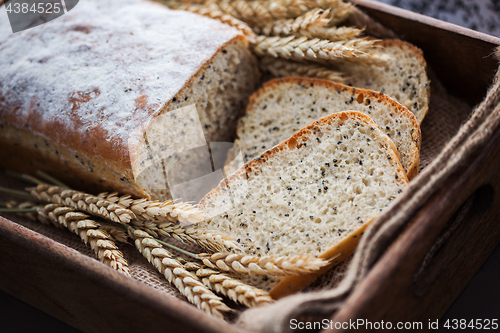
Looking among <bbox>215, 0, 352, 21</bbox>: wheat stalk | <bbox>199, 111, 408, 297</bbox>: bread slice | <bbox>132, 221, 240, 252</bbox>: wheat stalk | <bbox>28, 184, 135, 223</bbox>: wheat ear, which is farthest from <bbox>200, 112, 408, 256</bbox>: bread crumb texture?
<bbox>215, 0, 352, 21</bbox>: wheat stalk

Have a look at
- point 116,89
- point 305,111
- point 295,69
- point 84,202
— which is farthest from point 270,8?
point 84,202

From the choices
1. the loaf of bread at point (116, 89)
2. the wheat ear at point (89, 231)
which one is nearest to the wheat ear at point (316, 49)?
the loaf of bread at point (116, 89)

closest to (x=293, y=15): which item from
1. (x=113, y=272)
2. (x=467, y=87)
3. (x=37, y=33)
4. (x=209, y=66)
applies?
(x=209, y=66)

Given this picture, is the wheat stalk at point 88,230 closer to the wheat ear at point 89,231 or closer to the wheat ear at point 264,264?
the wheat ear at point 89,231

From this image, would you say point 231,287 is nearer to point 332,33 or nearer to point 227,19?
point 332,33

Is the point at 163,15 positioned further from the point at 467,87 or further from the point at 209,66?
the point at 467,87

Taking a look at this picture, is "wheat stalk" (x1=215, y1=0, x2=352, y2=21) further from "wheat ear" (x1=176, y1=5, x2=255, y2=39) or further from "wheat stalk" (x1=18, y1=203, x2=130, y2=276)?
"wheat stalk" (x1=18, y1=203, x2=130, y2=276)
